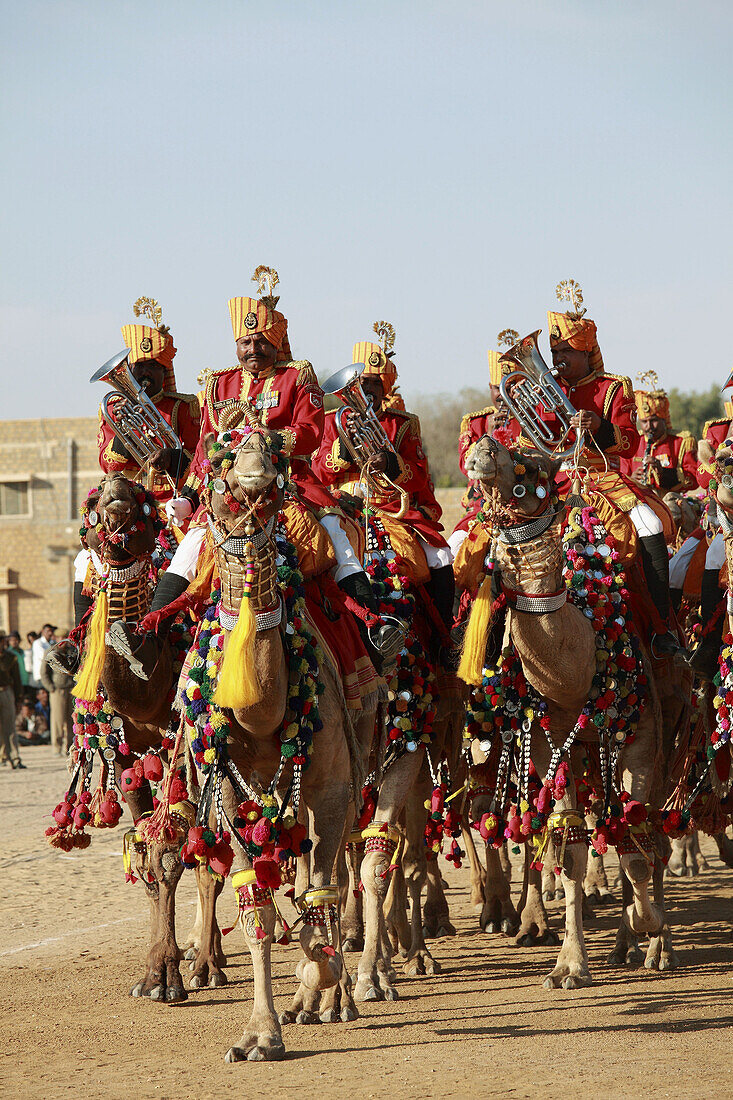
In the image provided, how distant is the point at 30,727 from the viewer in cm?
3058

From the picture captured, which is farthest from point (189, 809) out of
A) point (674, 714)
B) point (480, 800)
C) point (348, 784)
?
point (674, 714)

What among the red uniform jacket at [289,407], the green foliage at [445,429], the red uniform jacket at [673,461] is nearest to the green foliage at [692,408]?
the green foliage at [445,429]

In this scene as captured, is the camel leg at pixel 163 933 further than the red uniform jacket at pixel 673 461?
No

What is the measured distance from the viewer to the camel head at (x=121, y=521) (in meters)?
7.93

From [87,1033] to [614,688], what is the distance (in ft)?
12.0

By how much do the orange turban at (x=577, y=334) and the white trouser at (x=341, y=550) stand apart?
2762 mm

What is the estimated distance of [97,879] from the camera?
42.8ft

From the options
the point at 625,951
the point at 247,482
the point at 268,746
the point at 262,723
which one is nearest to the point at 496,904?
the point at 625,951

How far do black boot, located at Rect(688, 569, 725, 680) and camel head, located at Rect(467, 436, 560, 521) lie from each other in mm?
1816

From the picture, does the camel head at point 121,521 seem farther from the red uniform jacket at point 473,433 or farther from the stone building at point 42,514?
the stone building at point 42,514

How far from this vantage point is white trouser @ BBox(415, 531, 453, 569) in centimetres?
955

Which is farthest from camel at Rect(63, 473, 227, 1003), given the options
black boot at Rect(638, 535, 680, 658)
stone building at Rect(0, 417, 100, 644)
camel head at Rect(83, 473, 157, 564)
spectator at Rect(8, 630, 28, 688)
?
stone building at Rect(0, 417, 100, 644)

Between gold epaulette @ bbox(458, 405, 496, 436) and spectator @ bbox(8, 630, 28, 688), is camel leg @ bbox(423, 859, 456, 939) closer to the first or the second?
gold epaulette @ bbox(458, 405, 496, 436)

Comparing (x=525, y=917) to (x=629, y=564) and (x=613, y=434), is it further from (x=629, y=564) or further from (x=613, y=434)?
(x=613, y=434)
